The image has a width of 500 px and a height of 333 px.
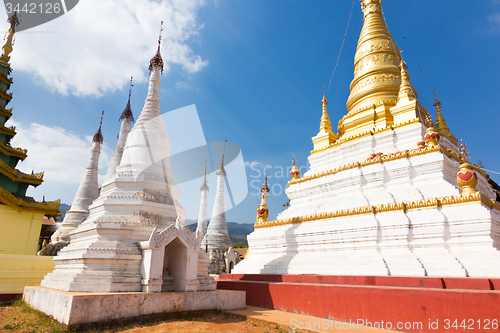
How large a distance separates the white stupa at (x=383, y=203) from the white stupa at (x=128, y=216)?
183 inches

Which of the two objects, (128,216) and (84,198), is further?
(84,198)

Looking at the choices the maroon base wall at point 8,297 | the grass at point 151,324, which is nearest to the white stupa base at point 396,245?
the grass at point 151,324

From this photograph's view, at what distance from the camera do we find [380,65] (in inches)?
621

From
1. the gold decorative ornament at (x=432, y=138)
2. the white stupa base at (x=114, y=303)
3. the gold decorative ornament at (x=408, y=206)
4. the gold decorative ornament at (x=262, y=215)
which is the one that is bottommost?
the white stupa base at (x=114, y=303)

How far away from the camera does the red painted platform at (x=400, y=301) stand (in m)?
5.49

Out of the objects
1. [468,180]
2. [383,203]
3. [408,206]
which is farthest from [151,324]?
[468,180]

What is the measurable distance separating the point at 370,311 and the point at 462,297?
185 cm

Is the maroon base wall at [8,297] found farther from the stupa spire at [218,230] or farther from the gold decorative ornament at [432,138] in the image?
the stupa spire at [218,230]

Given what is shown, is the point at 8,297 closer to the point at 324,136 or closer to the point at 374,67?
the point at 324,136

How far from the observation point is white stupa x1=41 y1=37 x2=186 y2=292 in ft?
24.0

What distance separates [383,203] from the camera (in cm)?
990

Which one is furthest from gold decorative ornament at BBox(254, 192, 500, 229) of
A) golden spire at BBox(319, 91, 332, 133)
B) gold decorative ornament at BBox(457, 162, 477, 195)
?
golden spire at BBox(319, 91, 332, 133)

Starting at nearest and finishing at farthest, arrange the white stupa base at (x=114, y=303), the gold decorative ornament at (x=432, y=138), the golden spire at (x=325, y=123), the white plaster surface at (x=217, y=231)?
the white stupa base at (x=114, y=303)
the gold decorative ornament at (x=432, y=138)
the golden spire at (x=325, y=123)
the white plaster surface at (x=217, y=231)

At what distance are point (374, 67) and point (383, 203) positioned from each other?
912cm
